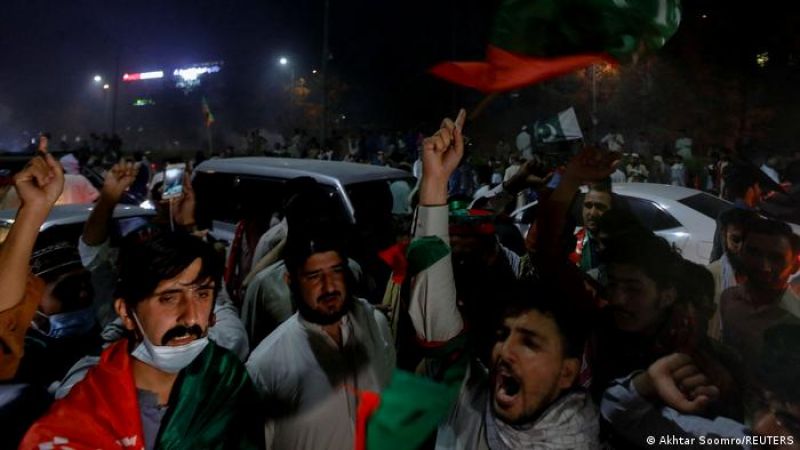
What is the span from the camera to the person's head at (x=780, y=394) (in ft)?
6.84

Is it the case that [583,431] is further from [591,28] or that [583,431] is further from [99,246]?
[99,246]

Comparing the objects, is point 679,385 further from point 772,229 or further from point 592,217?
point 592,217

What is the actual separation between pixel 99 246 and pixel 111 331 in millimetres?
998

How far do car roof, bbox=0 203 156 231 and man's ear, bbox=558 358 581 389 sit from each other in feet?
14.6

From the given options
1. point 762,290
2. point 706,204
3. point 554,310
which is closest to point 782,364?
point 554,310

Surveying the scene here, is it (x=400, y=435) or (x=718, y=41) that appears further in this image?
(x=718, y=41)

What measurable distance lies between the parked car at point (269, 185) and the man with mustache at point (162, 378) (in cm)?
395

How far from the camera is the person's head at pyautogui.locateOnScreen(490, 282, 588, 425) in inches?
84.3

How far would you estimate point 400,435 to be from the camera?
76.7 inches

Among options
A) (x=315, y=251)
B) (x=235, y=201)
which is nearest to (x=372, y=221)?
(x=235, y=201)

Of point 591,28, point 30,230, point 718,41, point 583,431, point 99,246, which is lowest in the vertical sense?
point 583,431

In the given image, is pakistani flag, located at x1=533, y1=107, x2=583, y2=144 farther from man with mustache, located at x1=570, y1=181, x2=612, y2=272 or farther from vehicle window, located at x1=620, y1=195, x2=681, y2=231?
vehicle window, located at x1=620, y1=195, x2=681, y2=231

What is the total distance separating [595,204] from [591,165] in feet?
4.28

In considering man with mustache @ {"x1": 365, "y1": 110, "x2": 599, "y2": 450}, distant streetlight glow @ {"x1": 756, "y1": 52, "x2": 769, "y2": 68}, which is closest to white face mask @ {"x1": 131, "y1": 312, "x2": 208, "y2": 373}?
man with mustache @ {"x1": 365, "y1": 110, "x2": 599, "y2": 450}
